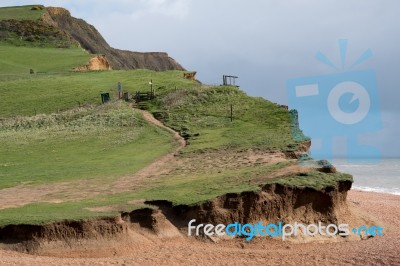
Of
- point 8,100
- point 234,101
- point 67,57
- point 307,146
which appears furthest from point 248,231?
point 67,57

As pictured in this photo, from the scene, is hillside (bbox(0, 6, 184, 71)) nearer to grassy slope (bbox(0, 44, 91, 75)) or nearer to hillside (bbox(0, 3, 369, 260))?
grassy slope (bbox(0, 44, 91, 75))

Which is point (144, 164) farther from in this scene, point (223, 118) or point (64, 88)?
point (64, 88)

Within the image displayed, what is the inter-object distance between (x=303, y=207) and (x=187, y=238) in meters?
4.05

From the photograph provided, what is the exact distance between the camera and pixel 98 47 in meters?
95.1

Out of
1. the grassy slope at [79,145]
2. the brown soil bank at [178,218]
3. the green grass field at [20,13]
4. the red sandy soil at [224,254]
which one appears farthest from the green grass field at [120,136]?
the green grass field at [20,13]

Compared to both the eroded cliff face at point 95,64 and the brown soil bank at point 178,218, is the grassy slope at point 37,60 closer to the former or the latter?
the eroded cliff face at point 95,64

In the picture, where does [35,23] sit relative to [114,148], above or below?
above

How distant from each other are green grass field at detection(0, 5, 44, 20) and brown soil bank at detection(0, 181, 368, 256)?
74.3 m

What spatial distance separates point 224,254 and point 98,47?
82892 mm

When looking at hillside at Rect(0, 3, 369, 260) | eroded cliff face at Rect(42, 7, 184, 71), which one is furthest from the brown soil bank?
eroded cliff face at Rect(42, 7, 184, 71)

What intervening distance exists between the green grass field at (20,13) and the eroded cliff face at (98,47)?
1.37 m

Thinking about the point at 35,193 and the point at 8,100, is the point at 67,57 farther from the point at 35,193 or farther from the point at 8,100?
the point at 35,193

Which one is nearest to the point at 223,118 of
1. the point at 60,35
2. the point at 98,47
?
the point at 60,35

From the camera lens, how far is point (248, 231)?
17375mm
